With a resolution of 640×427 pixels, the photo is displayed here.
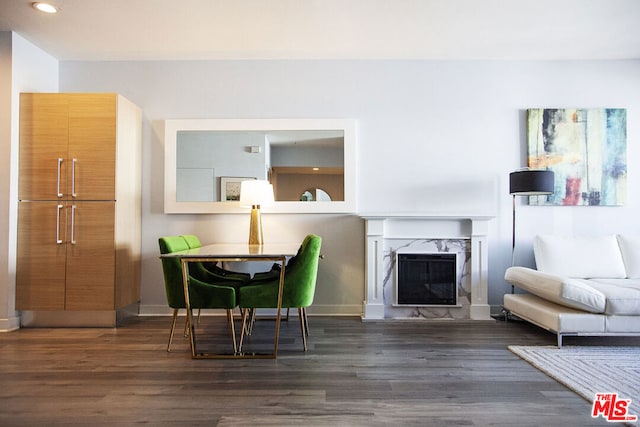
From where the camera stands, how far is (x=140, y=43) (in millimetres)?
3818

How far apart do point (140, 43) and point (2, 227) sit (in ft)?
6.68

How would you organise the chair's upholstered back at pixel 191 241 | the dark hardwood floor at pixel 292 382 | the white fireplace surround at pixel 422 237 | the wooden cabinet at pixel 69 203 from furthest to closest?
the white fireplace surround at pixel 422 237
the wooden cabinet at pixel 69 203
the chair's upholstered back at pixel 191 241
the dark hardwood floor at pixel 292 382

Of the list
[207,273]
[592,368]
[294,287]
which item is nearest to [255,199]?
[207,273]

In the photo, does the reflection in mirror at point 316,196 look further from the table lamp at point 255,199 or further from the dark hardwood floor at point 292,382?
the dark hardwood floor at point 292,382

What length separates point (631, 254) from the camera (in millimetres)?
3730

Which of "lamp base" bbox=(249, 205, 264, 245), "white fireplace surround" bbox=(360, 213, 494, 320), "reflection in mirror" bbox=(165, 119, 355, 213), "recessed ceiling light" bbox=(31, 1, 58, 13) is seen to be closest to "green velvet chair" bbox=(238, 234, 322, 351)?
"lamp base" bbox=(249, 205, 264, 245)

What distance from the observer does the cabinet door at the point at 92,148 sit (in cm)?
363

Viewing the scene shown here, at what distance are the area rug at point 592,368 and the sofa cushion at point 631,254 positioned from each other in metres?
0.95

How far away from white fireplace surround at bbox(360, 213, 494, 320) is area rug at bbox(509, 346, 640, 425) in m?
0.93

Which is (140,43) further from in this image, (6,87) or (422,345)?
(422,345)

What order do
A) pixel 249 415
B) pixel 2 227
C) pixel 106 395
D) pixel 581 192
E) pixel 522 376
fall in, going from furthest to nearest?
1. pixel 581 192
2. pixel 2 227
3. pixel 522 376
4. pixel 106 395
5. pixel 249 415

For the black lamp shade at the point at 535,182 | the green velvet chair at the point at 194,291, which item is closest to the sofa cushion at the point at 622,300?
the black lamp shade at the point at 535,182

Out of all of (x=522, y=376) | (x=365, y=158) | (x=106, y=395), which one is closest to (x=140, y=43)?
(x=365, y=158)

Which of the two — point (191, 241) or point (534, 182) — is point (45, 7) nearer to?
point (191, 241)
